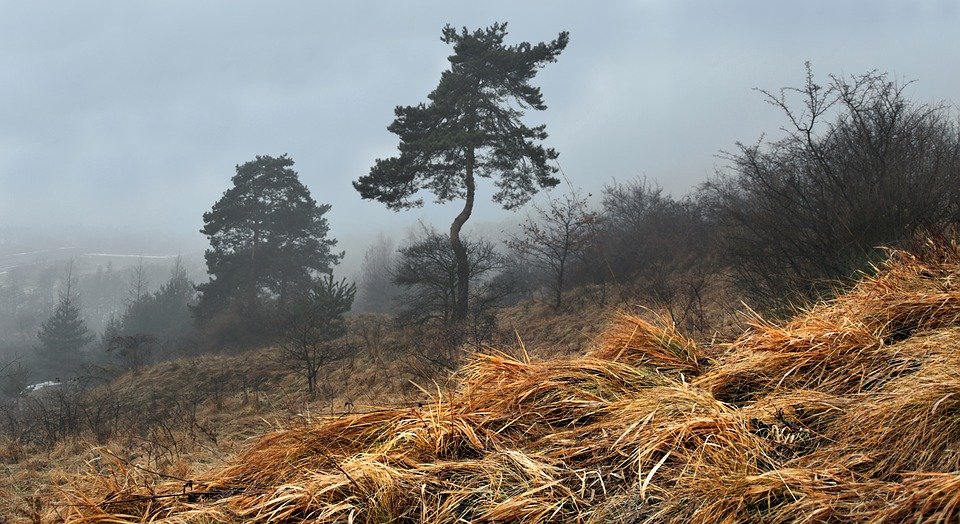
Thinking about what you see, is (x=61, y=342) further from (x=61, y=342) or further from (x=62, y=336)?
(x=62, y=336)

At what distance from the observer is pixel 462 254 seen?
1942cm

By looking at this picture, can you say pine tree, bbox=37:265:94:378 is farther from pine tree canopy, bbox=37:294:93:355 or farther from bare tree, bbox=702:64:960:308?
bare tree, bbox=702:64:960:308

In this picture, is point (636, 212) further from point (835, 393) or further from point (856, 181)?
point (835, 393)

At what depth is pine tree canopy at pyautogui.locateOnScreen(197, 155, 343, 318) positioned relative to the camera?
3234 centimetres

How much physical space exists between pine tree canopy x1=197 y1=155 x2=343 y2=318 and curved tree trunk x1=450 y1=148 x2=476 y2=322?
53.7ft

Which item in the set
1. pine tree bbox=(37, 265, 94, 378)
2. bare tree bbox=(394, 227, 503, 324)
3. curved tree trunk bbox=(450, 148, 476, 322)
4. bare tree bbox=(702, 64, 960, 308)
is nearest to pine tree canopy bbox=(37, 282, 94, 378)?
pine tree bbox=(37, 265, 94, 378)

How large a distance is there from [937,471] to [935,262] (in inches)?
93.2

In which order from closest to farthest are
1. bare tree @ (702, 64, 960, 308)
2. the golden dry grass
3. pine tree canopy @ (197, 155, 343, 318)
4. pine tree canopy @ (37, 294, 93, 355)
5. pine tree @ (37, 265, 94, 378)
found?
the golden dry grass → bare tree @ (702, 64, 960, 308) → pine tree canopy @ (197, 155, 343, 318) → pine tree @ (37, 265, 94, 378) → pine tree canopy @ (37, 294, 93, 355)

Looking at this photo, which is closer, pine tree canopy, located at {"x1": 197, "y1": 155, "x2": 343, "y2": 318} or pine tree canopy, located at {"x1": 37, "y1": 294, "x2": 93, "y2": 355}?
pine tree canopy, located at {"x1": 197, "y1": 155, "x2": 343, "y2": 318}

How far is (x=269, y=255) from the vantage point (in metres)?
33.1

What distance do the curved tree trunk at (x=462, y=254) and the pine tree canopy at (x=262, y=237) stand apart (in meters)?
16.4

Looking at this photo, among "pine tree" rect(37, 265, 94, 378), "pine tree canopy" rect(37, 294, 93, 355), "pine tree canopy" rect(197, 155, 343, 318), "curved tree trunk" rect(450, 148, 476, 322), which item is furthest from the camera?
"pine tree canopy" rect(37, 294, 93, 355)

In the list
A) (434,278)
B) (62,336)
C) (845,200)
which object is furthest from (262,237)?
(845,200)

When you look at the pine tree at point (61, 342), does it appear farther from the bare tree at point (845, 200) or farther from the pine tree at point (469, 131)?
the bare tree at point (845, 200)
